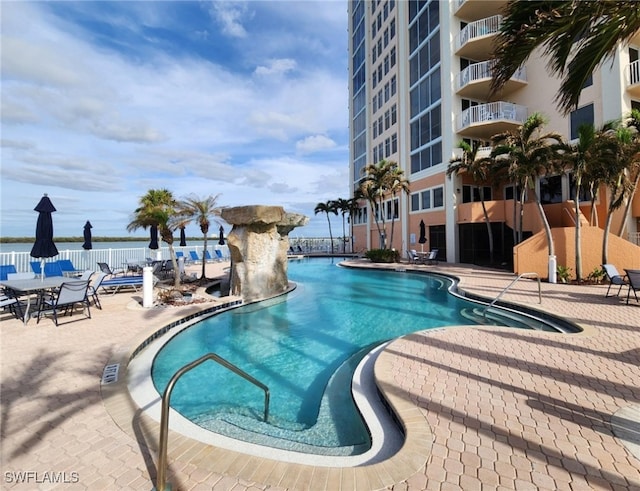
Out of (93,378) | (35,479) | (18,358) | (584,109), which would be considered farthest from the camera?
(584,109)

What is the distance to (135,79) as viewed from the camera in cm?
1290

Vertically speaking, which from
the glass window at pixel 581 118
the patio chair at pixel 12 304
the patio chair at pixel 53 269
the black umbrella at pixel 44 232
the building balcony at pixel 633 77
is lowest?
the patio chair at pixel 12 304

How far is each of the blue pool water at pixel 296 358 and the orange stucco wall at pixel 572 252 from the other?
467cm

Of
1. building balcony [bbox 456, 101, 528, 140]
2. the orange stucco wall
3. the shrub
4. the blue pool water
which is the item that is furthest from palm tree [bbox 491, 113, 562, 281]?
the shrub

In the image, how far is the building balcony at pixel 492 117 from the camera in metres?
18.6

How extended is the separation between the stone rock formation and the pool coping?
6944mm

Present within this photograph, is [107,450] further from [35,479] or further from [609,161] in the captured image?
[609,161]

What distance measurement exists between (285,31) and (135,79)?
269 inches

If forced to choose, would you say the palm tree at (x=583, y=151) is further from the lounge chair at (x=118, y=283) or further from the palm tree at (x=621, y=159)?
the lounge chair at (x=118, y=283)

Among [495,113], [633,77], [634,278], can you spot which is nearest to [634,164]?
[633,77]

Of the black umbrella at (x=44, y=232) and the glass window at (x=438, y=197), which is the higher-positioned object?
the glass window at (x=438, y=197)

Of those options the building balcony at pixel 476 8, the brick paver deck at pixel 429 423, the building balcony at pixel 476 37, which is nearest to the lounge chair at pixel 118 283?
the brick paver deck at pixel 429 423

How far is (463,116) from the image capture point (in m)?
19.5

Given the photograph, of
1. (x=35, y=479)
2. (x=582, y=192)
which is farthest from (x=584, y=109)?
(x=35, y=479)
